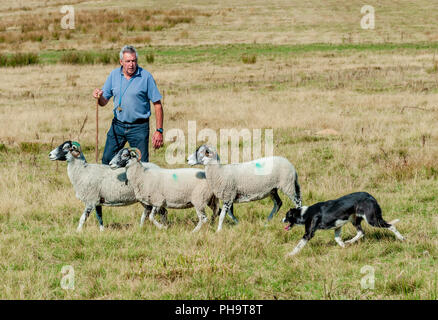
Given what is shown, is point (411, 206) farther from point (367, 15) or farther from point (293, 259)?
point (367, 15)

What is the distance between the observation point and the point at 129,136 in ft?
28.5

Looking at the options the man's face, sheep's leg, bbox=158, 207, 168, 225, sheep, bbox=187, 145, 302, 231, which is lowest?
sheep's leg, bbox=158, 207, 168, 225

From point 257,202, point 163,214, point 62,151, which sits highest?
point 62,151

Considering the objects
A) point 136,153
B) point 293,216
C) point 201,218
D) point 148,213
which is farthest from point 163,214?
point 293,216

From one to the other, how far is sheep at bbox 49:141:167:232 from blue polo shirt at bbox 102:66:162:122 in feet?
2.97

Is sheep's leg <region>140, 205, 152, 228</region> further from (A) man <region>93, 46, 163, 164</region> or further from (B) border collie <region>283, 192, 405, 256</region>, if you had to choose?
(B) border collie <region>283, 192, 405, 256</region>

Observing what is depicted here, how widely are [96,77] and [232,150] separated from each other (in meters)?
14.7

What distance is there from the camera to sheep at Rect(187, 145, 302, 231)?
7.98 m

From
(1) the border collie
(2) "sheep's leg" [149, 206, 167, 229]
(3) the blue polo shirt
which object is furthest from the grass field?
(3) the blue polo shirt

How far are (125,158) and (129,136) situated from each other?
2.48 ft

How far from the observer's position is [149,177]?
809 centimetres

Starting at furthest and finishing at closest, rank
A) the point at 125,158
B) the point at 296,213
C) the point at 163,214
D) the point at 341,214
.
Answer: the point at 163,214, the point at 125,158, the point at 296,213, the point at 341,214

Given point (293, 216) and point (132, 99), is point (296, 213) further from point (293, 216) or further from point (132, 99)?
point (132, 99)

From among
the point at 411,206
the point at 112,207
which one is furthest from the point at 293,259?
the point at 112,207
